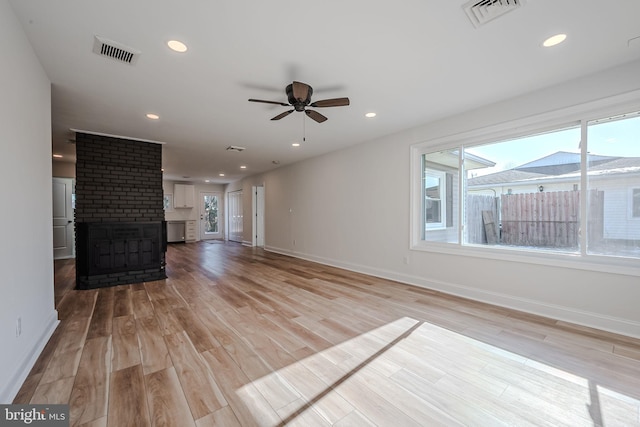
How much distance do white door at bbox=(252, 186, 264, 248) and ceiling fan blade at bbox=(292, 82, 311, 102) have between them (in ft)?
21.9

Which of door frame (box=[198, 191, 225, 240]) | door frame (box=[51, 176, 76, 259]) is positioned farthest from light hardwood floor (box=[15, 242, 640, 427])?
door frame (box=[198, 191, 225, 240])

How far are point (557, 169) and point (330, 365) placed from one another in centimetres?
340

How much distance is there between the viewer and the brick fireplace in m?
4.31

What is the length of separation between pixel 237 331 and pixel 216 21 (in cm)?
271

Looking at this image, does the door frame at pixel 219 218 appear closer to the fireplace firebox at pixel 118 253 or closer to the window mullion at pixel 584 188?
the fireplace firebox at pixel 118 253

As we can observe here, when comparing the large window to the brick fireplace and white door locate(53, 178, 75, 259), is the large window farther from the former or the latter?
white door locate(53, 178, 75, 259)

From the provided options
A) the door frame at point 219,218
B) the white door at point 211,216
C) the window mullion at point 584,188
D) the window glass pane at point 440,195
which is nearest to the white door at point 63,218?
the door frame at point 219,218

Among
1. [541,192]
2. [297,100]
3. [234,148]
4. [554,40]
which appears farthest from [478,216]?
[234,148]

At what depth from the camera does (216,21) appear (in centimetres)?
195

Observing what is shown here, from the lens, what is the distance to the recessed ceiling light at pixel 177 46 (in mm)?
2174

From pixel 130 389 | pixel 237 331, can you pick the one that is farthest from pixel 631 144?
pixel 130 389

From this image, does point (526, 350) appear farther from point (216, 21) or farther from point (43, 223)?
point (43, 223)

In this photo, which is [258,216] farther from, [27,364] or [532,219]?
[532,219]

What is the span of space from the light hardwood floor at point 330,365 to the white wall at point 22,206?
0.22 metres
